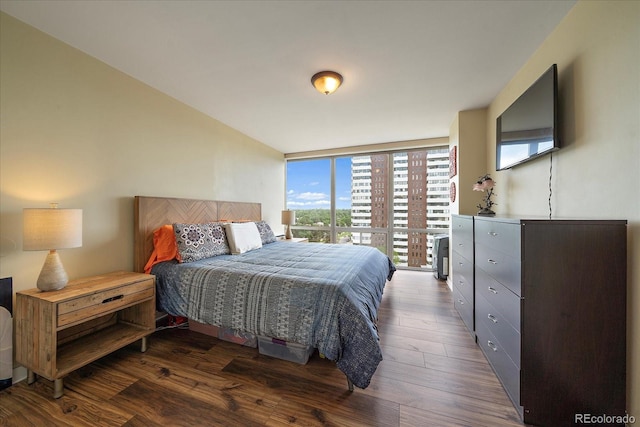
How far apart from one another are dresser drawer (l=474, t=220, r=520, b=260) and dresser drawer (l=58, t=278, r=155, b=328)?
8.80ft

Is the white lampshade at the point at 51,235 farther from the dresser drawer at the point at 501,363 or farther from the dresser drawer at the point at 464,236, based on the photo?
the dresser drawer at the point at 464,236

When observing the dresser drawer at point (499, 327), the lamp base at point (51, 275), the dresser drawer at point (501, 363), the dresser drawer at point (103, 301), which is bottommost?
the dresser drawer at point (501, 363)

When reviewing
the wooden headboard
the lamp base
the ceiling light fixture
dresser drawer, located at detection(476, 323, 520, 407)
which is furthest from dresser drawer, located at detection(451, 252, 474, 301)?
the lamp base

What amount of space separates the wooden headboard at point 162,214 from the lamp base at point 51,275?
2.30 ft

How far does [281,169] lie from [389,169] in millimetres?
2308

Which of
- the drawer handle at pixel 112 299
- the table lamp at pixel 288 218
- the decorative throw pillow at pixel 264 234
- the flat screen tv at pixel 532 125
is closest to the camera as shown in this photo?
the flat screen tv at pixel 532 125

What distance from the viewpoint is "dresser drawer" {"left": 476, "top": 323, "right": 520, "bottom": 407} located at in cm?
132

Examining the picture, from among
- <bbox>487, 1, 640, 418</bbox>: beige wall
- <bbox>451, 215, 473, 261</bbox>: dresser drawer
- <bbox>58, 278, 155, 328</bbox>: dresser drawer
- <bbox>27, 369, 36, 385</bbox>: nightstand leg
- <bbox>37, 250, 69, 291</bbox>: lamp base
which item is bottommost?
<bbox>27, 369, 36, 385</bbox>: nightstand leg

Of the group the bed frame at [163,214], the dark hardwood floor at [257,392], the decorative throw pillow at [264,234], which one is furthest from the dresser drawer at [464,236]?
the decorative throw pillow at [264,234]

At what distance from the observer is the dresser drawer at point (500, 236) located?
1301mm

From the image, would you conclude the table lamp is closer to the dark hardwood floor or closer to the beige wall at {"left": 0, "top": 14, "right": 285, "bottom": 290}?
the beige wall at {"left": 0, "top": 14, "right": 285, "bottom": 290}

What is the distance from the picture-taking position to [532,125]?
5.84 ft

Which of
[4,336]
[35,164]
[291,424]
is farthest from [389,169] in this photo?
[4,336]

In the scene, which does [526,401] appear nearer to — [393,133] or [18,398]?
[18,398]
